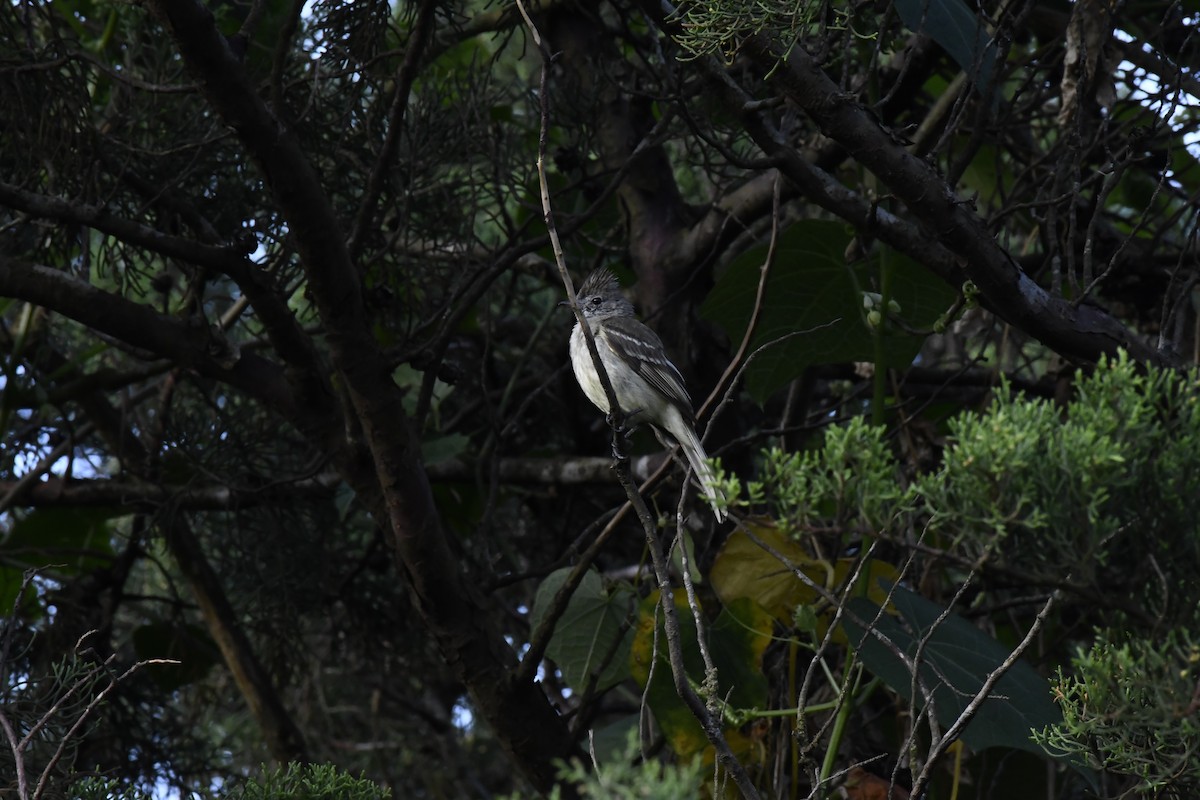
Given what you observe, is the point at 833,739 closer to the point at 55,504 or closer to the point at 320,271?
the point at 320,271

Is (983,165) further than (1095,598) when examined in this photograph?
Yes

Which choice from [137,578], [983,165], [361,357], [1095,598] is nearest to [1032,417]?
[1095,598]

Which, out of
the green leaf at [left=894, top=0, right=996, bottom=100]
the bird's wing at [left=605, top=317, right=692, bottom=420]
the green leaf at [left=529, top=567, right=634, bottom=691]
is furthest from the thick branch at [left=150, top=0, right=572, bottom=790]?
the green leaf at [left=894, top=0, right=996, bottom=100]

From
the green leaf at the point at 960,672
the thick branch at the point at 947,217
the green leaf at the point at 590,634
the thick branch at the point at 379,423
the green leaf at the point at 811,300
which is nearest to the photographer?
the green leaf at the point at 960,672

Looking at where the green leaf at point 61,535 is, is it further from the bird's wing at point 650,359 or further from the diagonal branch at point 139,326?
the bird's wing at point 650,359

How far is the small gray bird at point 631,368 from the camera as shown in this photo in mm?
4445

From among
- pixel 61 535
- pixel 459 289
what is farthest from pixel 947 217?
pixel 61 535

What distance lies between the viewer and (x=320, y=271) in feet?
11.5

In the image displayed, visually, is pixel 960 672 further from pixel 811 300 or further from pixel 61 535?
pixel 61 535

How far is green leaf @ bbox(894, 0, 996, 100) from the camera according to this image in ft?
10.3

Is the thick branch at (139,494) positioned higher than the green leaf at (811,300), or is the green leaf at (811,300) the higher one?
the thick branch at (139,494)

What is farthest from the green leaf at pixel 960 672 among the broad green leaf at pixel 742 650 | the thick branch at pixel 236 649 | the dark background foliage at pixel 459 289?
the thick branch at pixel 236 649

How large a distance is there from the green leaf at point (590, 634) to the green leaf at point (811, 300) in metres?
0.88

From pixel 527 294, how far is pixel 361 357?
87.1 inches
